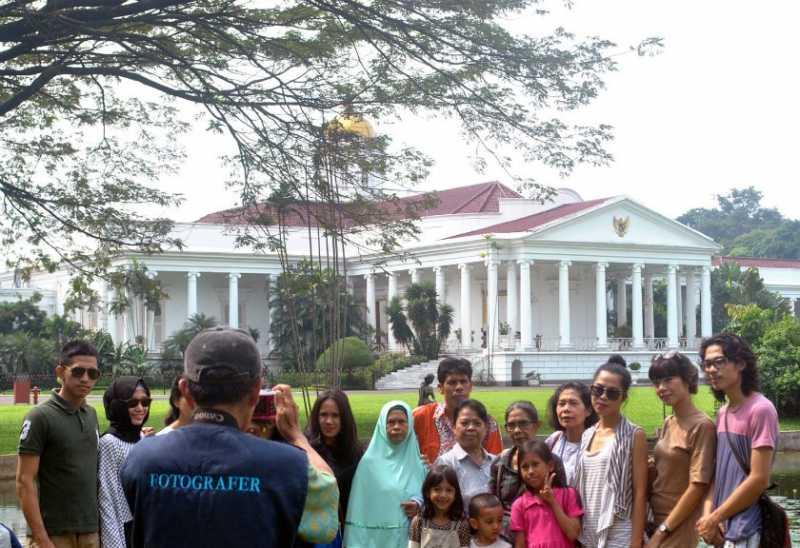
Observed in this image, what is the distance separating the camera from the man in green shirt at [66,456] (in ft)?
19.2

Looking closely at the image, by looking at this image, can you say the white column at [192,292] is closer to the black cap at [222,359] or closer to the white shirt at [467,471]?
the white shirt at [467,471]

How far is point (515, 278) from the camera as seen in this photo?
56.6 metres

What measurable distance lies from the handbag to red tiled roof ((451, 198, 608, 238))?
4930 centimetres

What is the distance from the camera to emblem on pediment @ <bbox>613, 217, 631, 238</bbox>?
5641 cm

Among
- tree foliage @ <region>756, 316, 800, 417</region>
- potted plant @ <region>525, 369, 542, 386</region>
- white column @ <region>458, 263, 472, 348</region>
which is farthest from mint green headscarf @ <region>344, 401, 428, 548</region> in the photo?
white column @ <region>458, 263, 472, 348</region>

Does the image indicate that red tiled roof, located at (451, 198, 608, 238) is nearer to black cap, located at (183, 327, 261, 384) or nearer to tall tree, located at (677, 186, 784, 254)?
black cap, located at (183, 327, 261, 384)

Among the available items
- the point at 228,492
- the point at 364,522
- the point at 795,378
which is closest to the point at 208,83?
the point at 364,522

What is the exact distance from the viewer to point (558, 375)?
52438mm

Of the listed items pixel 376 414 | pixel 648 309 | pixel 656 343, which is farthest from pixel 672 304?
pixel 376 414

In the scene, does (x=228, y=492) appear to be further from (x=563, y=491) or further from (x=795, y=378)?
(x=795, y=378)

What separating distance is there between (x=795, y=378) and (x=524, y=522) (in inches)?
802

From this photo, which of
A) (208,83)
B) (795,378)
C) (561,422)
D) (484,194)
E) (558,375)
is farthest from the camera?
(484,194)

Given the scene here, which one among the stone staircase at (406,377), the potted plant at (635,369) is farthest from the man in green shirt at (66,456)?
the potted plant at (635,369)

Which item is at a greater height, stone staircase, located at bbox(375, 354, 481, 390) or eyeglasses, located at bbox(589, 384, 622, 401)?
eyeglasses, located at bbox(589, 384, 622, 401)
